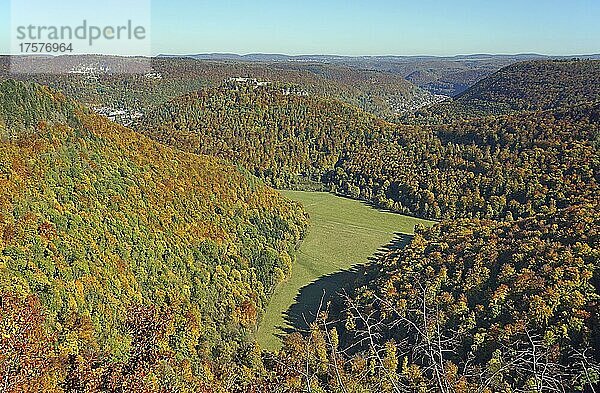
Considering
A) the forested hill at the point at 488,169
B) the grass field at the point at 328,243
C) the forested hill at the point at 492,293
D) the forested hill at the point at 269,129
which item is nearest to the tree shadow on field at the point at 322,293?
the grass field at the point at 328,243

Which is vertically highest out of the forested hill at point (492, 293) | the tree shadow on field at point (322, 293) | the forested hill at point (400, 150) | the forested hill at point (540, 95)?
the forested hill at point (540, 95)

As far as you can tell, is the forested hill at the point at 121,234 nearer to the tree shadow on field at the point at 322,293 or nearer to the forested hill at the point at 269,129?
the tree shadow on field at the point at 322,293

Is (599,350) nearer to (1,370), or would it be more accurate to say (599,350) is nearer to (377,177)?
(1,370)

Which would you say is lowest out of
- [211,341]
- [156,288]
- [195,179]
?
[211,341]

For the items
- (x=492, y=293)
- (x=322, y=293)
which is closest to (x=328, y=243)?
(x=322, y=293)

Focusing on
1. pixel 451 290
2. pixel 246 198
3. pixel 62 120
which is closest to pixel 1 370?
pixel 451 290

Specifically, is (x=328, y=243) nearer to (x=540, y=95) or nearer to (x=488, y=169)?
(x=488, y=169)
